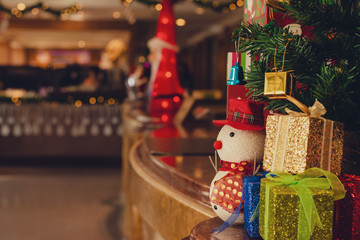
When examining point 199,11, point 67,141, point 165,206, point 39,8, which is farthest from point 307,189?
point 199,11

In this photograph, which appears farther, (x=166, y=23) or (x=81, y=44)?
(x=81, y=44)

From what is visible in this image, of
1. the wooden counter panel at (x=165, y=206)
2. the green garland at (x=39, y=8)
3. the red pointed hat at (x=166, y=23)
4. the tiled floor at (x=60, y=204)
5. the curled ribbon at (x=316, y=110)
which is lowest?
the tiled floor at (x=60, y=204)

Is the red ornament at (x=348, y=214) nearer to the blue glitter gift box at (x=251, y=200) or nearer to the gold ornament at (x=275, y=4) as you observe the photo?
the blue glitter gift box at (x=251, y=200)

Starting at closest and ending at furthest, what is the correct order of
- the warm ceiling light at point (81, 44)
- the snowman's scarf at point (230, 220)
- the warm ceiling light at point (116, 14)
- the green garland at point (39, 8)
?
the snowman's scarf at point (230, 220) → the green garland at point (39, 8) → the warm ceiling light at point (116, 14) → the warm ceiling light at point (81, 44)

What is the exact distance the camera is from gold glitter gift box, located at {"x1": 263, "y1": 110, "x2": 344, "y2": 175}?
55 cm

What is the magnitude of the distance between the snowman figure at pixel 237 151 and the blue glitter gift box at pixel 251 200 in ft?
0.13

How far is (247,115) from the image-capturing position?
66 cm

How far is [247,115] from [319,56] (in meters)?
→ 0.15

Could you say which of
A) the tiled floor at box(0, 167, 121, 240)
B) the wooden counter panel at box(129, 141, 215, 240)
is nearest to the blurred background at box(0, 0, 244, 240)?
the tiled floor at box(0, 167, 121, 240)

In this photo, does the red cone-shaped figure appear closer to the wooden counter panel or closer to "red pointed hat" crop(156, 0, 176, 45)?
"red pointed hat" crop(156, 0, 176, 45)

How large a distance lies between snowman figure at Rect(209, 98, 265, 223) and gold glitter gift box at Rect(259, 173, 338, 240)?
0.39 ft

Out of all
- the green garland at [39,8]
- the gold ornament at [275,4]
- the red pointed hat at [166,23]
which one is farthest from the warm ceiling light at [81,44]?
the gold ornament at [275,4]

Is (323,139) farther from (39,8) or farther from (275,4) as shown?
(39,8)

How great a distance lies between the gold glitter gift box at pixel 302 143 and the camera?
21.6 inches
